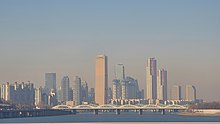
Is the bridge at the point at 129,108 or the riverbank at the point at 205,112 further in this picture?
the bridge at the point at 129,108

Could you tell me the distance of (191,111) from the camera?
407 ft

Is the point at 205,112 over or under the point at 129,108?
under

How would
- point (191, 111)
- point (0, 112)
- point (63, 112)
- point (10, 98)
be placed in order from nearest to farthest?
point (0, 112)
point (191, 111)
point (63, 112)
point (10, 98)

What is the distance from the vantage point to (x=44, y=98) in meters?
182

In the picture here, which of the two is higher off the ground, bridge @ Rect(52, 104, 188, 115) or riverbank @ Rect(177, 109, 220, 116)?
bridge @ Rect(52, 104, 188, 115)

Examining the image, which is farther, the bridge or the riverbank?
the bridge

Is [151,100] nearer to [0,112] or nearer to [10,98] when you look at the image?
[10,98]

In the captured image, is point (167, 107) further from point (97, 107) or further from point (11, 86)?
point (11, 86)

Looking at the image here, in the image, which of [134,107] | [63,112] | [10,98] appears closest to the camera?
[134,107]

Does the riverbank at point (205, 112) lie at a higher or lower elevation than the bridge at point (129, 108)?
lower

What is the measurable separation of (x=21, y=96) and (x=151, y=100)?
42003 millimetres

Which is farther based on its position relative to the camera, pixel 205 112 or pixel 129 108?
pixel 129 108

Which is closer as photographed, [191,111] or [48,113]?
[191,111]

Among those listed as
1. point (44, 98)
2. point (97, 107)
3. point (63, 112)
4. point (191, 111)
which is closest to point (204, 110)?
point (191, 111)
